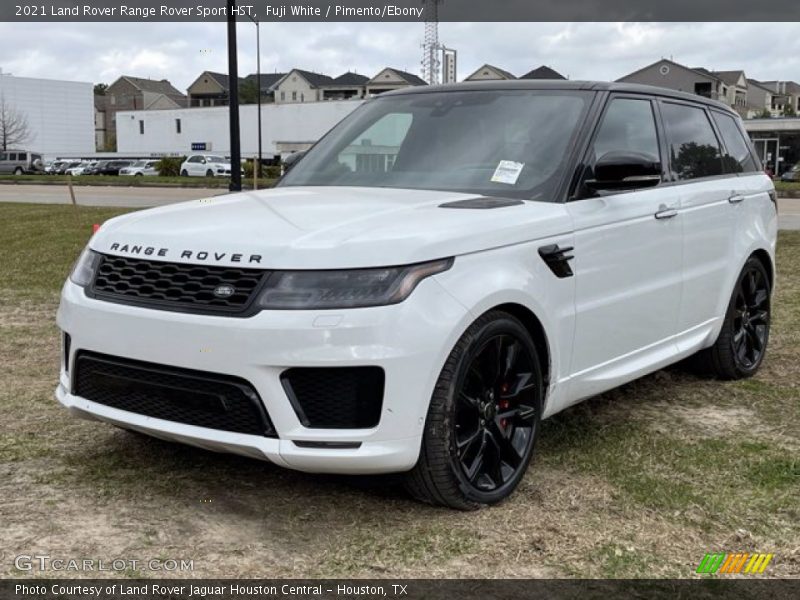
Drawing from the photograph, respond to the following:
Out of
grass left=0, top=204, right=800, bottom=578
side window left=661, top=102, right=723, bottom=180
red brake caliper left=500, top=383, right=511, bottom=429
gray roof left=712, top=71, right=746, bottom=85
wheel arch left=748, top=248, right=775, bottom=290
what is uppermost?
gray roof left=712, top=71, right=746, bottom=85

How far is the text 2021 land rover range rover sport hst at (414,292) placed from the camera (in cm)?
333

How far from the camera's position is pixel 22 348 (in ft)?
21.8

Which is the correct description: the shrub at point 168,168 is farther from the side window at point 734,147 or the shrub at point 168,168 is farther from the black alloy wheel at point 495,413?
the black alloy wheel at point 495,413

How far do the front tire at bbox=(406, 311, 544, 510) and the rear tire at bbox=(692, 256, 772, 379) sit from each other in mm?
2224

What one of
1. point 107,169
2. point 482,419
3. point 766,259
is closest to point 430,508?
point 482,419

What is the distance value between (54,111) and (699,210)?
103 m

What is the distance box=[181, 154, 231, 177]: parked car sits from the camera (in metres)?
51.2

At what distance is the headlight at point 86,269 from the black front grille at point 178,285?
10 centimetres

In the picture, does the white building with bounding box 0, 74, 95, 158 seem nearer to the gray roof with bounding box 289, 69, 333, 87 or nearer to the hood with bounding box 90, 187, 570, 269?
the gray roof with bounding box 289, 69, 333, 87

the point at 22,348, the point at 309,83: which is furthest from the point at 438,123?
→ the point at 309,83

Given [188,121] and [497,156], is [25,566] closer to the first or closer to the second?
[497,156]

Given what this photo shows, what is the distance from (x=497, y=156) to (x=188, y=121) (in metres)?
72.1

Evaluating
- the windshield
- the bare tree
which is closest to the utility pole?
the windshield

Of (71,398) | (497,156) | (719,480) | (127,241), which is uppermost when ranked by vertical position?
(497,156)
